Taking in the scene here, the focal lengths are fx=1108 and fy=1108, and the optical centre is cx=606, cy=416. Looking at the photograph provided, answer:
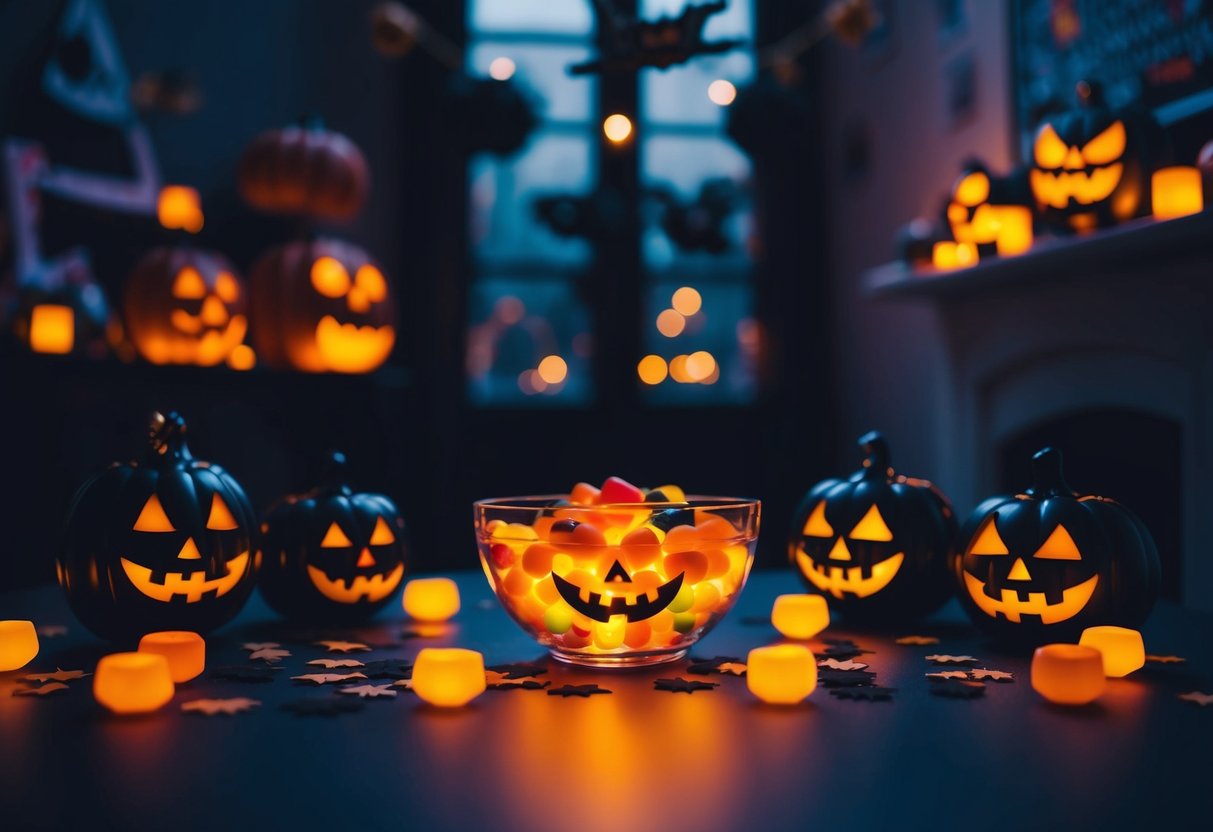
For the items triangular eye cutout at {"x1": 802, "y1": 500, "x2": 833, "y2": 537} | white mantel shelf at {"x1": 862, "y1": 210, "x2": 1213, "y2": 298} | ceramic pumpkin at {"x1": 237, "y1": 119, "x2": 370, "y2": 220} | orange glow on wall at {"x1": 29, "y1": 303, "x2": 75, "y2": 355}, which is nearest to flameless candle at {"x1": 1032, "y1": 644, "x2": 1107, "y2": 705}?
triangular eye cutout at {"x1": 802, "y1": 500, "x2": 833, "y2": 537}

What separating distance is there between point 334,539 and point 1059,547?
835 millimetres

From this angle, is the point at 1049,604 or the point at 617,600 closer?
the point at 617,600

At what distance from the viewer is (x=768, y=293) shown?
13.0 ft

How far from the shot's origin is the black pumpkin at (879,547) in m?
1.34

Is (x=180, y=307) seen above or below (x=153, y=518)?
above

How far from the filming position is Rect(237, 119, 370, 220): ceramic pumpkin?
9.70 ft

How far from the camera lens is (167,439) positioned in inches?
51.3

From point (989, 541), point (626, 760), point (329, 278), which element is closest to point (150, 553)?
point (626, 760)

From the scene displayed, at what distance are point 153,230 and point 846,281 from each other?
2.23 m

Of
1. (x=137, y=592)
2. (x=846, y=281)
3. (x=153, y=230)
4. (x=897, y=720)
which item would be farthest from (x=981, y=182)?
(x=153, y=230)

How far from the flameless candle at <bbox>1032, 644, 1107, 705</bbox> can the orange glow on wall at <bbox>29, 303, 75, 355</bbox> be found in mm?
2174

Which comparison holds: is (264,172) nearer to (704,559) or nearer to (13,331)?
(13,331)

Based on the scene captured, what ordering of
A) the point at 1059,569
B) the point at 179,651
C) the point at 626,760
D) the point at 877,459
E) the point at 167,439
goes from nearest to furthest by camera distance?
the point at 626,760, the point at 179,651, the point at 1059,569, the point at 167,439, the point at 877,459

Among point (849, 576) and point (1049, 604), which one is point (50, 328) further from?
point (1049, 604)
